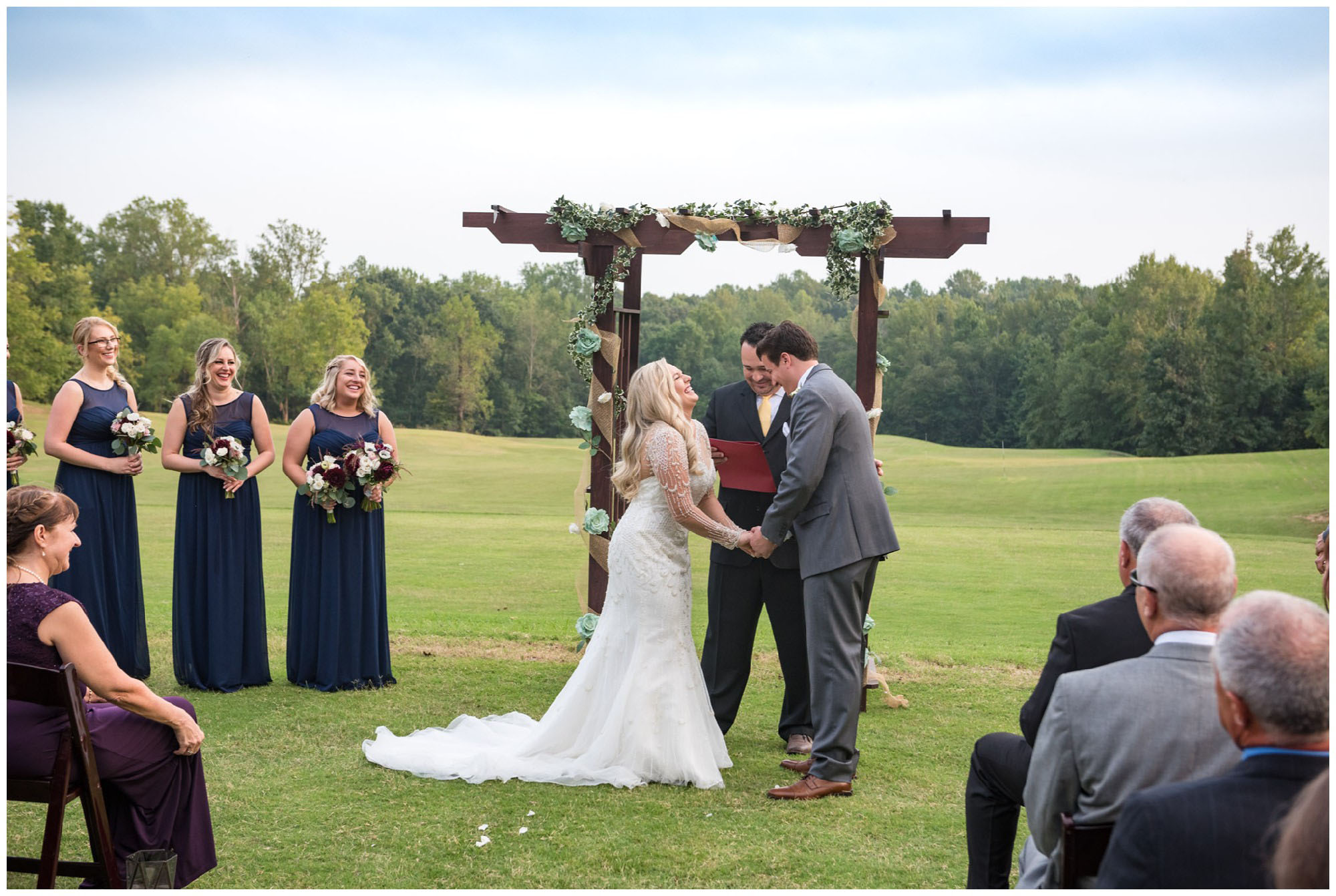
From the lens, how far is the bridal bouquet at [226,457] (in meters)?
6.99

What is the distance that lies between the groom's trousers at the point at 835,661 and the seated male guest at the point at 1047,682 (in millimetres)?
1309

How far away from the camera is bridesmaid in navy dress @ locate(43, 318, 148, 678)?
272 inches

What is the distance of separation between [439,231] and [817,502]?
46.5 meters

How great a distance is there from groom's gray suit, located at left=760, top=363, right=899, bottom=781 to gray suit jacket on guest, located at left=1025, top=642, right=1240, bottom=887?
7.75ft

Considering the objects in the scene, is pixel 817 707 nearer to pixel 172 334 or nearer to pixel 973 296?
pixel 172 334

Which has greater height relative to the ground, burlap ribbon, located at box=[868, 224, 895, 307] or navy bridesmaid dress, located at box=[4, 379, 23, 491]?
burlap ribbon, located at box=[868, 224, 895, 307]

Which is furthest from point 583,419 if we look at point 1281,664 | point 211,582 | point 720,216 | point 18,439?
point 1281,664

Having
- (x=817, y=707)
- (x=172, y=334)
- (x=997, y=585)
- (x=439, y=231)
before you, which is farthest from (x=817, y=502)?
(x=439, y=231)

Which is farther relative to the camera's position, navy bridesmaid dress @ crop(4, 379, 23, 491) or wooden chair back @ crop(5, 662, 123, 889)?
navy bridesmaid dress @ crop(4, 379, 23, 491)

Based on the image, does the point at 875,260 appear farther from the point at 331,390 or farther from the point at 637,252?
the point at 331,390

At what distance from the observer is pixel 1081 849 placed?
2586mm

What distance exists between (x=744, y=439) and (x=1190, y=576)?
3.90m

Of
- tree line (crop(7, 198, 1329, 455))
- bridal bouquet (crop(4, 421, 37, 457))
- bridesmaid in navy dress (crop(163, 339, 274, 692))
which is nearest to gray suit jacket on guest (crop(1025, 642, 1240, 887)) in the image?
bridesmaid in navy dress (crop(163, 339, 274, 692))

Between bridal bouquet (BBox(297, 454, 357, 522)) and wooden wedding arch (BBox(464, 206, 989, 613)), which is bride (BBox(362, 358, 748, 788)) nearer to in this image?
wooden wedding arch (BBox(464, 206, 989, 613))
